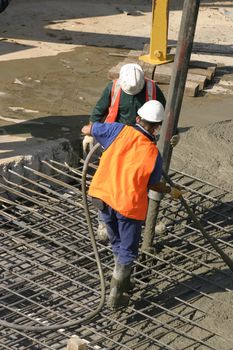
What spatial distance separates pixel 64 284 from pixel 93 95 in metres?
4.10

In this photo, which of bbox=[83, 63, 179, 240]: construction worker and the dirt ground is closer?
bbox=[83, 63, 179, 240]: construction worker

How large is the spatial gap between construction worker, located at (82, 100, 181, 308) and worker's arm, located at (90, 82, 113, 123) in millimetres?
636

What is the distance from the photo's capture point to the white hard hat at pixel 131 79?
20.1 ft

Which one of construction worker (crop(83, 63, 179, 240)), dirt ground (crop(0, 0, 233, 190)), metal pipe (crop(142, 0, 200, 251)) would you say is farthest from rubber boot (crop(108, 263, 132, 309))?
→ dirt ground (crop(0, 0, 233, 190))

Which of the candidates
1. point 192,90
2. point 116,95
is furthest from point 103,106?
point 192,90

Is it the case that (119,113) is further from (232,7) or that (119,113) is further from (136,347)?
(232,7)

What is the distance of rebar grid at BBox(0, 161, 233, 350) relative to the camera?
5.85 m

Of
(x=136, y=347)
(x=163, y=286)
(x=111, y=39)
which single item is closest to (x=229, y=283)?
(x=163, y=286)

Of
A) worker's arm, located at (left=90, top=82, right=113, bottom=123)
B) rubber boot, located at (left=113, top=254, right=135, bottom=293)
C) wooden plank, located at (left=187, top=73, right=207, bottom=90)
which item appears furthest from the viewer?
wooden plank, located at (left=187, top=73, right=207, bottom=90)

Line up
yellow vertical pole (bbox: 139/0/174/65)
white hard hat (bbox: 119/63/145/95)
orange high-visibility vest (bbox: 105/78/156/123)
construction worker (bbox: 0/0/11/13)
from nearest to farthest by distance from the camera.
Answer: white hard hat (bbox: 119/63/145/95) → orange high-visibility vest (bbox: 105/78/156/123) → yellow vertical pole (bbox: 139/0/174/65) → construction worker (bbox: 0/0/11/13)

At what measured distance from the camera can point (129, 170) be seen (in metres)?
5.57

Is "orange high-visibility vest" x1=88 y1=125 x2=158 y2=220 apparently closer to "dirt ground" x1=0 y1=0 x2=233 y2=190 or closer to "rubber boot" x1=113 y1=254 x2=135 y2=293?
"rubber boot" x1=113 y1=254 x2=135 y2=293

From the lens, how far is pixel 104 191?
5734mm

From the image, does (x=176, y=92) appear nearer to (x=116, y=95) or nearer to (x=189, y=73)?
(x=116, y=95)
